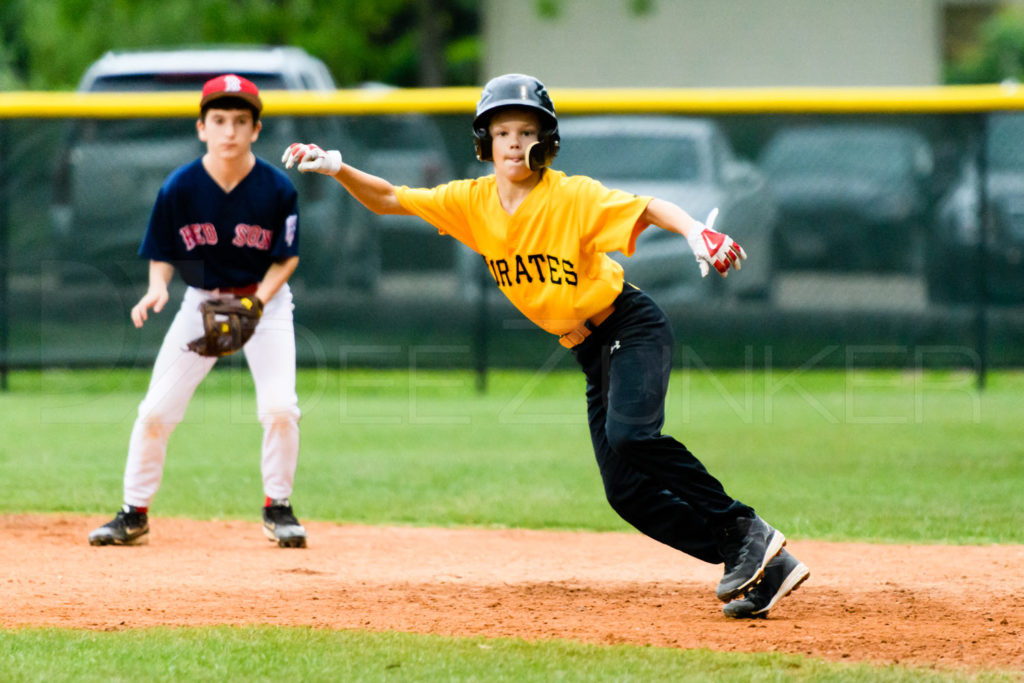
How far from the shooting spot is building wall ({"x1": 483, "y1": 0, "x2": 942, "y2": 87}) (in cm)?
2262

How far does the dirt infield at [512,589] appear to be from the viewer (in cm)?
431

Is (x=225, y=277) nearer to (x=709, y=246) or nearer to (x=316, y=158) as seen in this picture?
(x=316, y=158)

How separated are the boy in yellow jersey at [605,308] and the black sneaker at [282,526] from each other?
1.67 metres

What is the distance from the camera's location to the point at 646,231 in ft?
36.7

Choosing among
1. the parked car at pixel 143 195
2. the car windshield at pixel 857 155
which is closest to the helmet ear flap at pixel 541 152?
the parked car at pixel 143 195

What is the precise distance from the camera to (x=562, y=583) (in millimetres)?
5199

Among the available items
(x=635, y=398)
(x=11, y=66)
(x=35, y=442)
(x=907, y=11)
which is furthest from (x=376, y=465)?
(x=11, y=66)

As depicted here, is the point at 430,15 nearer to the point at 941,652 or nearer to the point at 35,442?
the point at 35,442

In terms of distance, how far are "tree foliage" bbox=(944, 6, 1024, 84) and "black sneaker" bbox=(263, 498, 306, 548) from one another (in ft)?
88.8

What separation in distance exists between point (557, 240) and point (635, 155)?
687cm

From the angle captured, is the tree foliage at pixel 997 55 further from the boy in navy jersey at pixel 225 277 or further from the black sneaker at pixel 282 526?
the black sneaker at pixel 282 526

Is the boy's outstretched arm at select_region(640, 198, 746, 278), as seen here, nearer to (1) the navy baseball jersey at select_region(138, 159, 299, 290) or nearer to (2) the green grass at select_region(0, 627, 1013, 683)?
(2) the green grass at select_region(0, 627, 1013, 683)

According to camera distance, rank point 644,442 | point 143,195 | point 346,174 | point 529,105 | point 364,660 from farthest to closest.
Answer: point 143,195, point 346,174, point 529,105, point 644,442, point 364,660

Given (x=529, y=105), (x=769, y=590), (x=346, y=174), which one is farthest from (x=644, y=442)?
(x=346, y=174)
